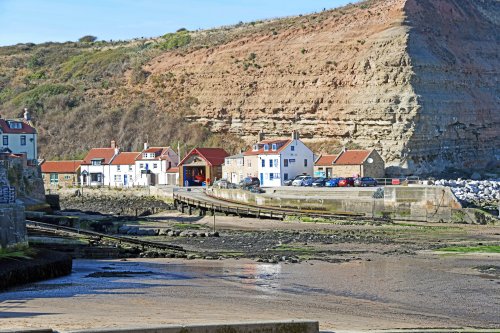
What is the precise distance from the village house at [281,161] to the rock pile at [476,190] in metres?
11.6

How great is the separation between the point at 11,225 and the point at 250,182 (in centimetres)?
4403

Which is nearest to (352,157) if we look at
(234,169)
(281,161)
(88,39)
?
(281,161)

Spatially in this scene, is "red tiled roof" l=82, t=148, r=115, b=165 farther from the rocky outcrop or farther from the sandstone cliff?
the rocky outcrop

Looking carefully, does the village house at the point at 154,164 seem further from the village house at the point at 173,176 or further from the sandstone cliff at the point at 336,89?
the sandstone cliff at the point at 336,89

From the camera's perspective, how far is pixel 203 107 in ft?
342

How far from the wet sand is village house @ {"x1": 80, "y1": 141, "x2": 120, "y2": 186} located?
54.8 meters

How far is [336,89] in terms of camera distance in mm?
93500

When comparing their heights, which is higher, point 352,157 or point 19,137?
point 19,137

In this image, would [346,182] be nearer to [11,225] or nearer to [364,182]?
[364,182]

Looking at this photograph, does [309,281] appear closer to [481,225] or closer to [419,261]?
[419,261]

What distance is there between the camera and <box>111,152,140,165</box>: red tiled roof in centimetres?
9169

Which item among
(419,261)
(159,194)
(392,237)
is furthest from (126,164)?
(419,261)

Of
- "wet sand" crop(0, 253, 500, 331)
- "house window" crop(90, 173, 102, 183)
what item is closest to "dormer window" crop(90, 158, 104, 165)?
"house window" crop(90, 173, 102, 183)

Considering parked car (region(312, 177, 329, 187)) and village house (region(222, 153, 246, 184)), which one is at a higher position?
village house (region(222, 153, 246, 184))
